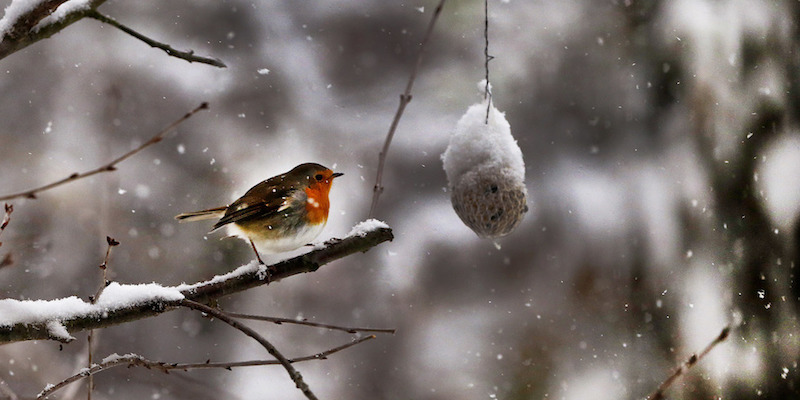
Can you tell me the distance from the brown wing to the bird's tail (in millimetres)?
33

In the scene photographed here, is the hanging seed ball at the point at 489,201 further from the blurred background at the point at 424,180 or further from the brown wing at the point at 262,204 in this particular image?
the blurred background at the point at 424,180

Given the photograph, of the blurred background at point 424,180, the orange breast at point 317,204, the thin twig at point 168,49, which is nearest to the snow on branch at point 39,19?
the thin twig at point 168,49

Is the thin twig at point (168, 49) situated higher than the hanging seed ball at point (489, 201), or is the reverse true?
the hanging seed ball at point (489, 201)

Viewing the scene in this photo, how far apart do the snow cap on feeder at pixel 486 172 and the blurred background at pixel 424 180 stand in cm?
246

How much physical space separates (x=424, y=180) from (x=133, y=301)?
3559mm

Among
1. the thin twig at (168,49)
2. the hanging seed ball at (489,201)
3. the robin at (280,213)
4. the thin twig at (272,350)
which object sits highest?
the hanging seed ball at (489,201)

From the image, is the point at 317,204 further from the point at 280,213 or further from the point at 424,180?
the point at 424,180

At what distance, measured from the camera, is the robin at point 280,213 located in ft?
7.22

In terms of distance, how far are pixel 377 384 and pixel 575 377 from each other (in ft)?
4.49

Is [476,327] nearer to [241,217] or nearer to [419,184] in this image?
[419,184]

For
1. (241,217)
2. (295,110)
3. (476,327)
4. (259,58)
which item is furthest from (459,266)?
(241,217)

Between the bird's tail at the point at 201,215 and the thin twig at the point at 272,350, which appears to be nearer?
the thin twig at the point at 272,350

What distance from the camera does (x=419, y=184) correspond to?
5.00 m

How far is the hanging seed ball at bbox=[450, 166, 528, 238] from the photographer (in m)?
2.18
